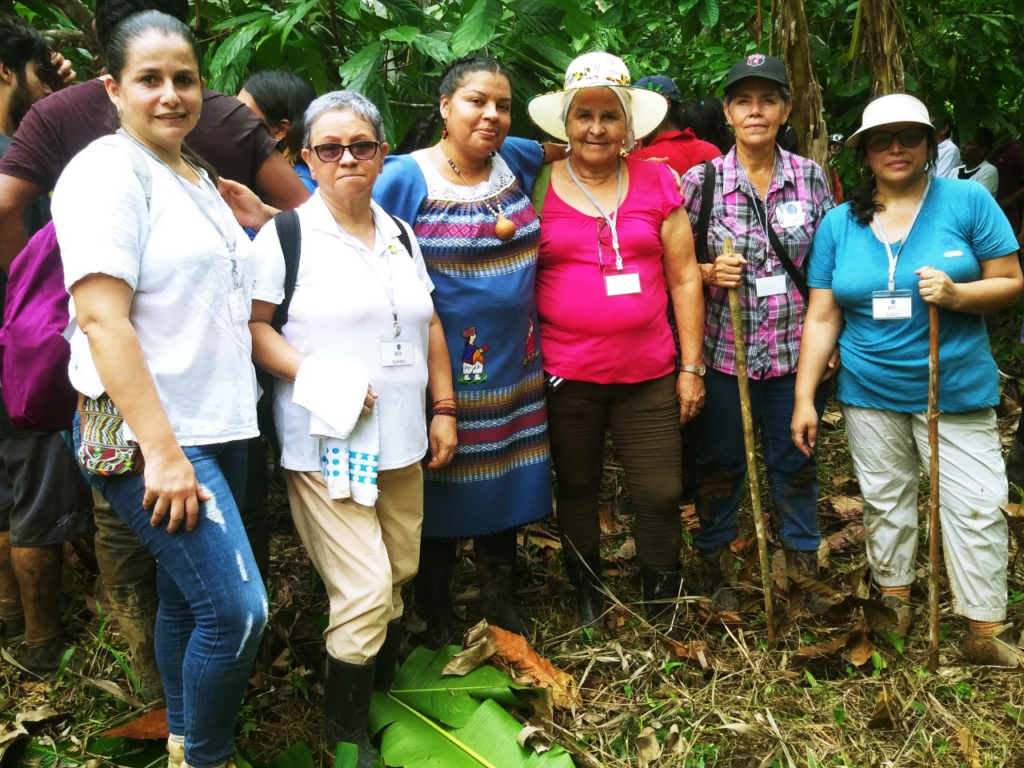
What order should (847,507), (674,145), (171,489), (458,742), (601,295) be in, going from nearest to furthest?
(171,489) → (458,742) → (601,295) → (674,145) → (847,507)

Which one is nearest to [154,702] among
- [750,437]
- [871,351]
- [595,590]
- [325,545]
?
[325,545]

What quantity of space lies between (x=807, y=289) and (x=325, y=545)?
2041 mm

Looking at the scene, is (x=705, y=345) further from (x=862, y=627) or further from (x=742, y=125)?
(x=862, y=627)

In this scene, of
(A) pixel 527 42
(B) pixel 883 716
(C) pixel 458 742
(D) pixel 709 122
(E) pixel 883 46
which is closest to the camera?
(C) pixel 458 742

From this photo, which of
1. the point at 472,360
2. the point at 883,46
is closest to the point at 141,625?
the point at 472,360

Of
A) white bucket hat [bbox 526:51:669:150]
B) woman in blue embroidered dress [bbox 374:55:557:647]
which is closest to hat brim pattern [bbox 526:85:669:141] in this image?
white bucket hat [bbox 526:51:669:150]

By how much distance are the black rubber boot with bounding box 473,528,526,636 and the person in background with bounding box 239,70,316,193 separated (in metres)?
1.49

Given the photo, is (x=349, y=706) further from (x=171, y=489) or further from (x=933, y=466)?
(x=933, y=466)

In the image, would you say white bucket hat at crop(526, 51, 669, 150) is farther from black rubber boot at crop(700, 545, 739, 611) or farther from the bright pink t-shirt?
black rubber boot at crop(700, 545, 739, 611)

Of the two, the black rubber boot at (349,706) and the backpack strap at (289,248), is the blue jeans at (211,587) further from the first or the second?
the backpack strap at (289,248)

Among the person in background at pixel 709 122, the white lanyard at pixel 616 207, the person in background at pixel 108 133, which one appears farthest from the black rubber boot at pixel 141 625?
the person in background at pixel 709 122

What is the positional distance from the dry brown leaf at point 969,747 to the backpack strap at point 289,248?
94.8 inches

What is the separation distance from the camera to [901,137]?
313 cm

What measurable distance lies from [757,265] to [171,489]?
7.43ft
